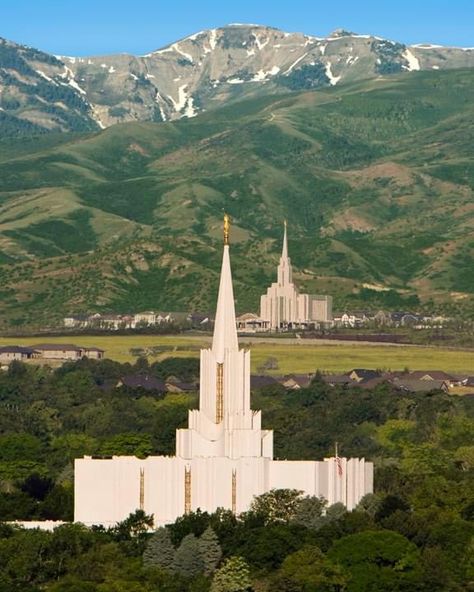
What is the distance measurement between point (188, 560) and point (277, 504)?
6.87 metres

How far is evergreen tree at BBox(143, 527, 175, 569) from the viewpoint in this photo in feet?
218

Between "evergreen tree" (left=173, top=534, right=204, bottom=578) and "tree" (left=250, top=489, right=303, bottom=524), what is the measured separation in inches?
177

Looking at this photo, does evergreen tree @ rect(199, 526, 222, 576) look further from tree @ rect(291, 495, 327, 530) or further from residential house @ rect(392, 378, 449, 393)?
residential house @ rect(392, 378, 449, 393)

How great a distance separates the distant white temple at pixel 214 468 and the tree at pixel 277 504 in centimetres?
44

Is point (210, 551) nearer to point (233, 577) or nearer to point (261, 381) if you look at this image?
point (233, 577)

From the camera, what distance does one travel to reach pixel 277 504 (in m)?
72.5

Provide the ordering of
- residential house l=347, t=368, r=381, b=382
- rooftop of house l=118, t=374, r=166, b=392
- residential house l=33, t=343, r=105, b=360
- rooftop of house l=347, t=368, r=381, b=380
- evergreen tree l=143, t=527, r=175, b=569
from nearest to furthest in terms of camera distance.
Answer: evergreen tree l=143, t=527, r=175, b=569, rooftop of house l=118, t=374, r=166, b=392, residential house l=347, t=368, r=381, b=382, rooftop of house l=347, t=368, r=381, b=380, residential house l=33, t=343, r=105, b=360

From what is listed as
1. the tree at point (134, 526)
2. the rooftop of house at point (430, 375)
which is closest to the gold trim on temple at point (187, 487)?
the tree at point (134, 526)

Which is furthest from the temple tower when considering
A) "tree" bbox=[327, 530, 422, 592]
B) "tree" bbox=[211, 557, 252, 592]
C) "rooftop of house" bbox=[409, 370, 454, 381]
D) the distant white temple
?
"rooftop of house" bbox=[409, 370, 454, 381]

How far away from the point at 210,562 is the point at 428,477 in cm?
1760

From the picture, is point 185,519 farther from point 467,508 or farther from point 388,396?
point 388,396

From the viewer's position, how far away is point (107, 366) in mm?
172875

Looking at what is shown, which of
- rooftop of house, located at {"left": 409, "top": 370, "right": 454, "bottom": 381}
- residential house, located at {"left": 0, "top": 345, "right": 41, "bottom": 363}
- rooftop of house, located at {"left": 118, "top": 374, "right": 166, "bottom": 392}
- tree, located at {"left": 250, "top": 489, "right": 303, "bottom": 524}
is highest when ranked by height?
residential house, located at {"left": 0, "top": 345, "right": 41, "bottom": 363}

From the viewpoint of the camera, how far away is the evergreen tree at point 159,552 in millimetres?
66312
